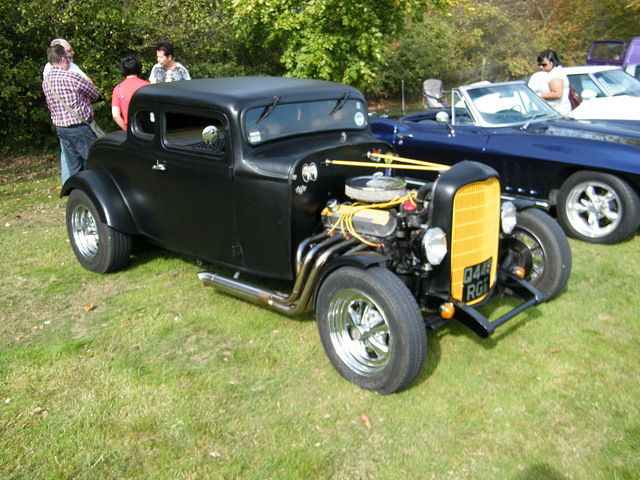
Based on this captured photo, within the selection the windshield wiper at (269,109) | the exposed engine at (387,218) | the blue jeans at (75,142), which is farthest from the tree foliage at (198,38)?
the exposed engine at (387,218)

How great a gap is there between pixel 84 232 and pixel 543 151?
15.6ft

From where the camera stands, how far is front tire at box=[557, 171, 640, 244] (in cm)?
537

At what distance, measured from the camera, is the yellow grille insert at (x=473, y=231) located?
3449 millimetres

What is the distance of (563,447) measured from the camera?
290 cm

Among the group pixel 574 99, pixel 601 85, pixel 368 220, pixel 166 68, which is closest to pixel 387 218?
pixel 368 220

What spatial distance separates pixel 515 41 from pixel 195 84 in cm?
2150

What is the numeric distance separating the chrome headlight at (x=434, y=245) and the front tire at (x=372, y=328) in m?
0.26

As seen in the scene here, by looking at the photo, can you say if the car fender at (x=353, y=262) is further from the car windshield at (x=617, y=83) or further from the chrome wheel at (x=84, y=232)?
the car windshield at (x=617, y=83)

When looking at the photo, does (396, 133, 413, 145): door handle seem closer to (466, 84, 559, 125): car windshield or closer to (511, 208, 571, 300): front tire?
(466, 84, 559, 125): car windshield

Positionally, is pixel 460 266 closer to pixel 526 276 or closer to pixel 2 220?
pixel 526 276

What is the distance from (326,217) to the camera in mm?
3992

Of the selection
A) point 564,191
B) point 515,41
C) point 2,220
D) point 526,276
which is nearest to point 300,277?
point 526,276

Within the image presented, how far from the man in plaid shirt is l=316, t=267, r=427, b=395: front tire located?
15.4 ft

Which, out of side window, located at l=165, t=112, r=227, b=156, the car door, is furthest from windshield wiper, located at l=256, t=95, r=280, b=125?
side window, located at l=165, t=112, r=227, b=156
